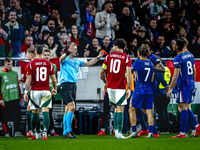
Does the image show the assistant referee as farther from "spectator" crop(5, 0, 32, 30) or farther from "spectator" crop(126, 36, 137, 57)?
"spectator" crop(5, 0, 32, 30)

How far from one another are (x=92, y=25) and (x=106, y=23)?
56 centimetres

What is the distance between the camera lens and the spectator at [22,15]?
12.4m

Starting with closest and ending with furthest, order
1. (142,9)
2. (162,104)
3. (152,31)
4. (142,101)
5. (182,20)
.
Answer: (142,101) → (162,104) → (152,31) → (142,9) → (182,20)

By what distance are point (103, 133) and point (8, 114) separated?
111 inches

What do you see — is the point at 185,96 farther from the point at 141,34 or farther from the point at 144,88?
the point at 141,34

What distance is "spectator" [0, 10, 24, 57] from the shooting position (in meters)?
11.6

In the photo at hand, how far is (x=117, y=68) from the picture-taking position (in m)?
7.17

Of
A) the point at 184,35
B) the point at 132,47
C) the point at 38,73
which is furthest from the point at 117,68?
the point at 184,35

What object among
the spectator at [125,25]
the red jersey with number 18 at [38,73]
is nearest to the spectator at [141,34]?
the spectator at [125,25]

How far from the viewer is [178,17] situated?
44.6ft

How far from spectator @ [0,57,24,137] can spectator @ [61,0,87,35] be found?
3.86 meters

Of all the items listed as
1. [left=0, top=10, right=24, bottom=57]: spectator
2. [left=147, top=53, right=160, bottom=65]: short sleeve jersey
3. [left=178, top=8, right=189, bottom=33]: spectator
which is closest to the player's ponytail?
[left=147, top=53, right=160, bottom=65]: short sleeve jersey

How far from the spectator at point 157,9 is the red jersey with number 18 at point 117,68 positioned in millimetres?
6887

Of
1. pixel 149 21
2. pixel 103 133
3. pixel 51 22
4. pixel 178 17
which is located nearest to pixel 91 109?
pixel 103 133
